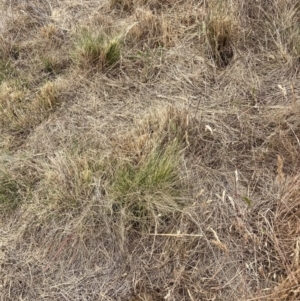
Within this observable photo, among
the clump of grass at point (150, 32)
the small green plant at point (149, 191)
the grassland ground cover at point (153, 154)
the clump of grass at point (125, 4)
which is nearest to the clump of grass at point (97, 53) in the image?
the grassland ground cover at point (153, 154)

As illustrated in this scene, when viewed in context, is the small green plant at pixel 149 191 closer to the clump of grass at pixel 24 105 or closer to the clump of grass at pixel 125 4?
the clump of grass at pixel 24 105

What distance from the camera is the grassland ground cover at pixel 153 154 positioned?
5.93ft

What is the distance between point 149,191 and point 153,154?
8.8 inches

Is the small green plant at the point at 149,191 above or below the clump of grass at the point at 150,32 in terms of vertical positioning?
below

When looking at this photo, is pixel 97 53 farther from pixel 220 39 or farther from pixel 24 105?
pixel 220 39

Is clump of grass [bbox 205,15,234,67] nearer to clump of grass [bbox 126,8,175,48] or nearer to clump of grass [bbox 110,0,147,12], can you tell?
clump of grass [bbox 126,8,175,48]

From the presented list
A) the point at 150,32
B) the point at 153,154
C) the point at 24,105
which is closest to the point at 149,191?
the point at 153,154

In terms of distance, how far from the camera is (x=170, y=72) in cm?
268

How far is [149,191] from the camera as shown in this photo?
195 centimetres

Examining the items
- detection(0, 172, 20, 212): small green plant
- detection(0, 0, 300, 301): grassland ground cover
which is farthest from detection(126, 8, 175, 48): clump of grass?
detection(0, 172, 20, 212): small green plant

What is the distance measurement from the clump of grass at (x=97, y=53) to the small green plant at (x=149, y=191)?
3.19 ft

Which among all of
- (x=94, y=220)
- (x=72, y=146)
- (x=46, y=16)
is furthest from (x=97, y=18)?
(x=94, y=220)

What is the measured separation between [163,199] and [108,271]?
16.4 inches

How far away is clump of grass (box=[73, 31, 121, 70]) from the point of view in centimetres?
270
